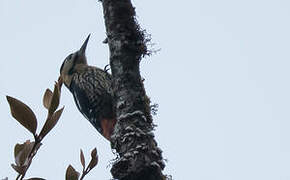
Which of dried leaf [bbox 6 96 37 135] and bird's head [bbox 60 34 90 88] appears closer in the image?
dried leaf [bbox 6 96 37 135]

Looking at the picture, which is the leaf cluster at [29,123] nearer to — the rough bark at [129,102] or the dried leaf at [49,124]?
the dried leaf at [49,124]

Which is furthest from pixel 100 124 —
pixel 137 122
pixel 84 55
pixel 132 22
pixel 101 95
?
pixel 137 122

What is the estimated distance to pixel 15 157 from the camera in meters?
1.26

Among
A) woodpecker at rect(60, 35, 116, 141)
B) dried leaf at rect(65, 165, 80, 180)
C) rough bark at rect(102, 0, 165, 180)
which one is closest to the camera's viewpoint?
dried leaf at rect(65, 165, 80, 180)

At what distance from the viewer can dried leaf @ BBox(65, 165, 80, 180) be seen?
1.34 m

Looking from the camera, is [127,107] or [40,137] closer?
[40,137]

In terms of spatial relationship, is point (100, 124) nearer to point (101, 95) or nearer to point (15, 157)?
point (101, 95)

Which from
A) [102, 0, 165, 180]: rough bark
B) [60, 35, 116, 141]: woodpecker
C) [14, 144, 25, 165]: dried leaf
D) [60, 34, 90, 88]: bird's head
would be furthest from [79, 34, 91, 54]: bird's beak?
[14, 144, 25, 165]: dried leaf

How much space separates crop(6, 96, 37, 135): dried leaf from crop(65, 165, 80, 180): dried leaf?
0.15m

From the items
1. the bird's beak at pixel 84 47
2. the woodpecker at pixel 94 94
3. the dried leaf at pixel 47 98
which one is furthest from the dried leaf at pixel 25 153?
the bird's beak at pixel 84 47

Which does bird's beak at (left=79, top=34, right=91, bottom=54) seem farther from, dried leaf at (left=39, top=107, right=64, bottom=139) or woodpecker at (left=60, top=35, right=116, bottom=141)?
dried leaf at (left=39, top=107, right=64, bottom=139)

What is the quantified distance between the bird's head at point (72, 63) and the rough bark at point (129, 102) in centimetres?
355

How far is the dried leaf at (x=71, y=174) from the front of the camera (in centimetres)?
134

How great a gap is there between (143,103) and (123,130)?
0.15 meters
